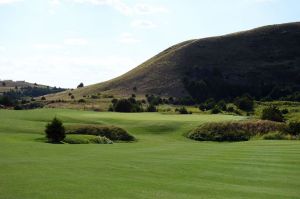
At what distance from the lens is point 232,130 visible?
5800cm

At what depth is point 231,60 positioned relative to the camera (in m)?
166

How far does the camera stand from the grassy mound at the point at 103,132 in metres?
51.8

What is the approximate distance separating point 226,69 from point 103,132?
111m

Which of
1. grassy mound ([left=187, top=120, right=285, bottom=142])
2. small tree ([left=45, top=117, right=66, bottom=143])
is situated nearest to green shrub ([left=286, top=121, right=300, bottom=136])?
grassy mound ([left=187, top=120, right=285, bottom=142])

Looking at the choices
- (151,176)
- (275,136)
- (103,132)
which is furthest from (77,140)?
(151,176)

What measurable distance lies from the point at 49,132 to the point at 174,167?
23.1 m

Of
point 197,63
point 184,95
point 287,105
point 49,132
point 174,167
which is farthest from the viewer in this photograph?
point 197,63

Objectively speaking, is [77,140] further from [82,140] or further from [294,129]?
[294,129]

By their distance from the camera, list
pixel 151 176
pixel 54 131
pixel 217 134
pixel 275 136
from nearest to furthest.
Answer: pixel 151 176, pixel 54 131, pixel 275 136, pixel 217 134

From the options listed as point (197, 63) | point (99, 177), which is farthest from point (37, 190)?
point (197, 63)

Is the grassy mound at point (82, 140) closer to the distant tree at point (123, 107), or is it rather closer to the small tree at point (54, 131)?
the small tree at point (54, 131)

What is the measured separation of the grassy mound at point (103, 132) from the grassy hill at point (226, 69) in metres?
89.3

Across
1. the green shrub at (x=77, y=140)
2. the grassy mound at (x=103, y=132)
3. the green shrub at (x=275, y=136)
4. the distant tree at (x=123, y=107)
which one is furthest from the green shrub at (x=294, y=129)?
the distant tree at (x=123, y=107)

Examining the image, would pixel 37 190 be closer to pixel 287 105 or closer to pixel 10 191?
pixel 10 191
